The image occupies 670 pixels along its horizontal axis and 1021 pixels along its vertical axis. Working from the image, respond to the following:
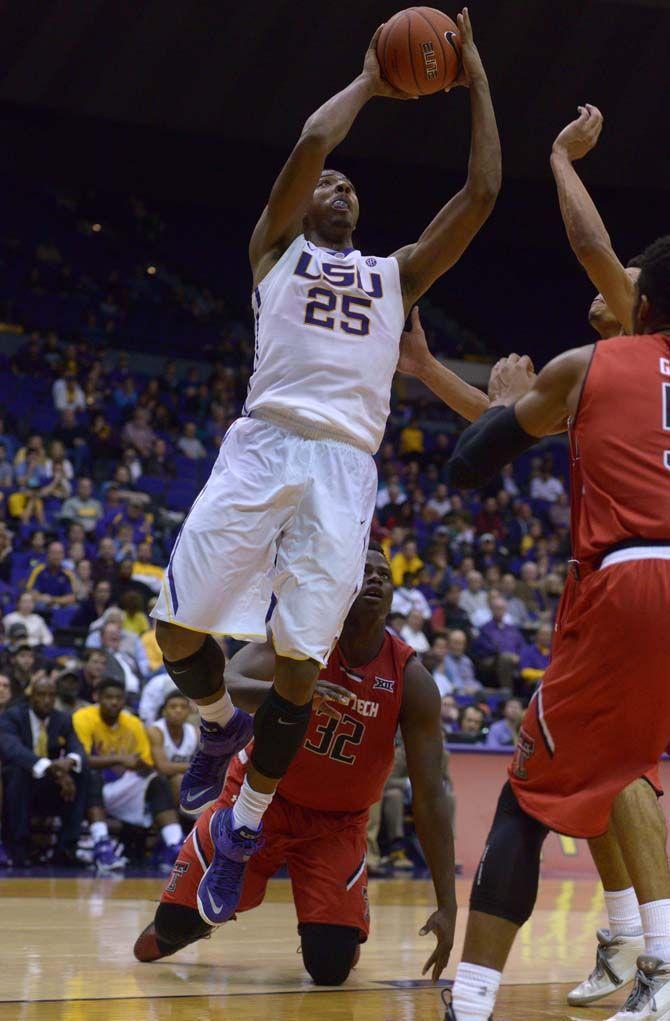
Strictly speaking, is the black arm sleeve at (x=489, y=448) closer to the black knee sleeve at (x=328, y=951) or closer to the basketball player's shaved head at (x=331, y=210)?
the basketball player's shaved head at (x=331, y=210)

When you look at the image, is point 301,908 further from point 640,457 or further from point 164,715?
point 164,715

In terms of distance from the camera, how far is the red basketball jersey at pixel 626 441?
119 inches

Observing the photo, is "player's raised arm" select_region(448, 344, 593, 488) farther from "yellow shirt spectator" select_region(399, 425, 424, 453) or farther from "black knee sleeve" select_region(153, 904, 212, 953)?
"yellow shirt spectator" select_region(399, 425, 424, 453)

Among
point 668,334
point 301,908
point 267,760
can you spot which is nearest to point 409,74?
point 668,334

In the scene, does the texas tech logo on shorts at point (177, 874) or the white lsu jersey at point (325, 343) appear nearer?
the white lsu jersey at point (325, 343)

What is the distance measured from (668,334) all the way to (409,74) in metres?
1.53

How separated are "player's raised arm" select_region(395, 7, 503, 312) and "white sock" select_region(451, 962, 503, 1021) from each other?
2.26 metres

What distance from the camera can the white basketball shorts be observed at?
3947 mm

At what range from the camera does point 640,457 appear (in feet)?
9.93

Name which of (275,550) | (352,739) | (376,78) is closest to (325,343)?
(275,550)

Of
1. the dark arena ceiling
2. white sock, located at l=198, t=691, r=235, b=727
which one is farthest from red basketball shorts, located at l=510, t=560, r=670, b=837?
the dark arena ceiling

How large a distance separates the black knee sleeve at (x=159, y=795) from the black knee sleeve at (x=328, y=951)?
190 inches

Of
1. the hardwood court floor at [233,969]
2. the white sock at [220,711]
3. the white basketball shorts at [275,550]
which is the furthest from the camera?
the white sock at [220,711]

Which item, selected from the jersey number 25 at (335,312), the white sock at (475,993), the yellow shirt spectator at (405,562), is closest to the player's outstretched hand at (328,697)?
the jersey number 25 at (335,312)
